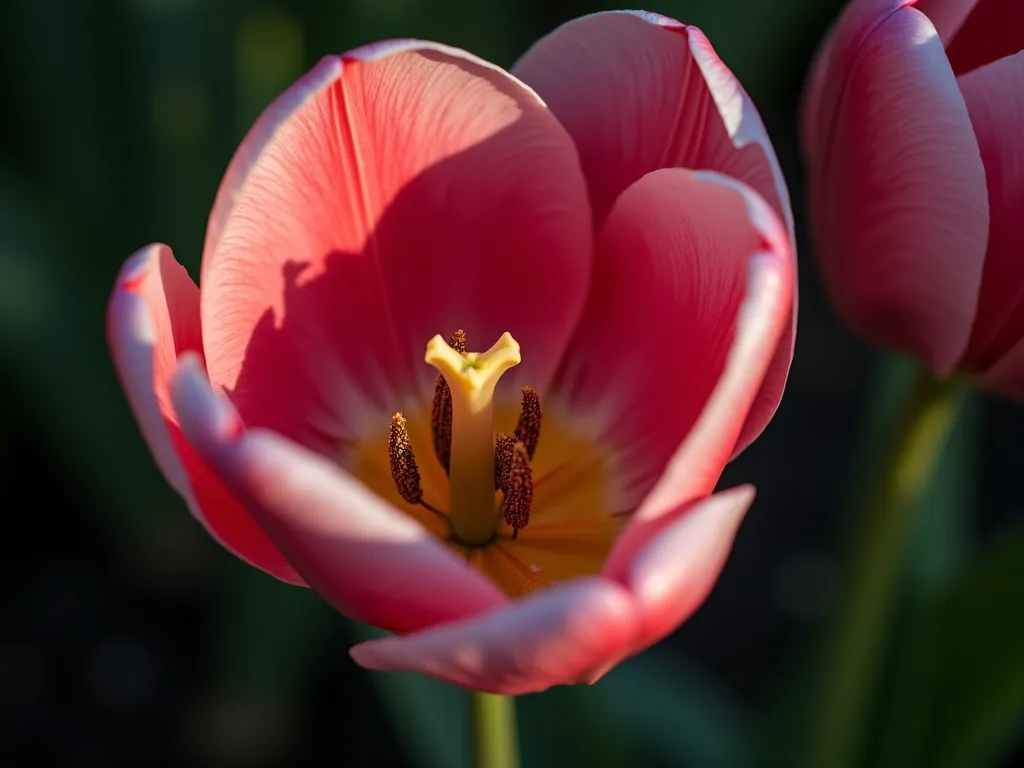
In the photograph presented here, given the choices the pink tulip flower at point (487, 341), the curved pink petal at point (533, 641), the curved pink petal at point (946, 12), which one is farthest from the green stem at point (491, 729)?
the curved pink petal at point (946, 12)

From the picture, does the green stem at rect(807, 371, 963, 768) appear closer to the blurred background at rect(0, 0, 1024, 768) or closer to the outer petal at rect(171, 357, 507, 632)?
the blurred background at rect(0, 0, 1024, 768)

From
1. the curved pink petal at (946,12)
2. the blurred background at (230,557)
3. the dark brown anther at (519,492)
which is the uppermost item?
the curved pink petal at (946,12)

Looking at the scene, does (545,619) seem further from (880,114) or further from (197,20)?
(197,20)

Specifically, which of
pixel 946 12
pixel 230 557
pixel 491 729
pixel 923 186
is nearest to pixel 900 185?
pixel 923 186

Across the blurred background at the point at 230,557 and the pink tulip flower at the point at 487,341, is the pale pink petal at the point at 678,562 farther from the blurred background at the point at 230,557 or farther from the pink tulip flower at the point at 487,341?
the blurred background at the point at 230,557

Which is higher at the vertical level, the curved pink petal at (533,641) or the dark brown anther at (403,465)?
the curved pink petal at (533,641)

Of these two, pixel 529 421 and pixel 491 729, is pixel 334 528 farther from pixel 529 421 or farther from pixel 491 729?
pixel 529 421
